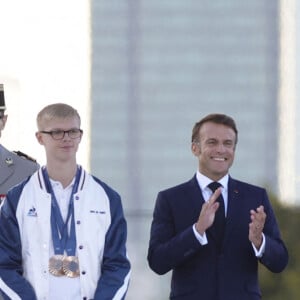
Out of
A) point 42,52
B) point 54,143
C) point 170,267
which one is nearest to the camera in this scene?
point 54,143

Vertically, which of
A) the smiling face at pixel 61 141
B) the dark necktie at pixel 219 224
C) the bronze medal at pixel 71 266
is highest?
the smiling face at pixel 61 141

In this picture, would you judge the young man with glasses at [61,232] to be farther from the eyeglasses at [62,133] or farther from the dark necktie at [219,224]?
the dark necktie at [219,224]

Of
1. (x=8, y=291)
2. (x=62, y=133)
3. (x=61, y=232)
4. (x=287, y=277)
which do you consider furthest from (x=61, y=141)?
(x=287, y=277)

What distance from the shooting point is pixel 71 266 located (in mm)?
3607

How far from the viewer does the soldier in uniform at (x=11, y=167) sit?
163 inches

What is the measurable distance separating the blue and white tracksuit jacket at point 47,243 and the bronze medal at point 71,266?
0.05 ft

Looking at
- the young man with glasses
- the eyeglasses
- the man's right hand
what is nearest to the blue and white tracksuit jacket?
the young man with glasses

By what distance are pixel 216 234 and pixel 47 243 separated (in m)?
0.64

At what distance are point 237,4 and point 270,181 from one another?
3.04 ft

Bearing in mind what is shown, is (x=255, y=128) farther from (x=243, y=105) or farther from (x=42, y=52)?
(x=42, y=52)

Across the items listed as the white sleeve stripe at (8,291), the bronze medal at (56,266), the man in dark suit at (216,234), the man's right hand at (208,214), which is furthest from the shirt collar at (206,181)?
the white sleeve stripe at (8,291)

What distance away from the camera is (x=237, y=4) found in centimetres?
628

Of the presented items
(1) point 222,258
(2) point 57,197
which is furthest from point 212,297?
(2) point 57,197

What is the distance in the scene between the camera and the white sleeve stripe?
11.8 ft
